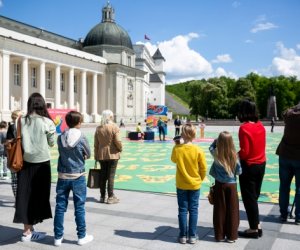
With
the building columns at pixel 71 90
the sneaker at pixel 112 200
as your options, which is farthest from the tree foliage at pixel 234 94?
the sneaker at pixel 112 200

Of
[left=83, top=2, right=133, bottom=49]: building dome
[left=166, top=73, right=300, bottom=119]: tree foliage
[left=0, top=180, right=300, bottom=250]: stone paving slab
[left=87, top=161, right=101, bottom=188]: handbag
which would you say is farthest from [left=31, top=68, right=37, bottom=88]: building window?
[left=87, top=161, right=101, bottom=188]: handbag

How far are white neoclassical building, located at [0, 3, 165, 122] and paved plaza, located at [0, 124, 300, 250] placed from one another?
36141mm

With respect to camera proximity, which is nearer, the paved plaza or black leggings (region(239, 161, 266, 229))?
the paved plaza

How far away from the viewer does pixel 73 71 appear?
5466 cm

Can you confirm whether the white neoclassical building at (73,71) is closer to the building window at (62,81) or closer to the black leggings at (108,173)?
the building window at (62,81)

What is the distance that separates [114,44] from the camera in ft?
219

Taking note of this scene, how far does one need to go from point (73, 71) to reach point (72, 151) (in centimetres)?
5156

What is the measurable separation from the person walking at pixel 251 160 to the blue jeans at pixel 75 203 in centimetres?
238

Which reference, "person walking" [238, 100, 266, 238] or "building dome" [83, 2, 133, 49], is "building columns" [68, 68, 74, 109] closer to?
"building dome" [83, 2, 133, 49]

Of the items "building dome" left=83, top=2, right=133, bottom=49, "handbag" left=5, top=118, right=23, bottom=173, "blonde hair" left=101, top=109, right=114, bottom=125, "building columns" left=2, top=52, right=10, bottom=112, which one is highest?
"building dome" left=83, top=2, right=133, bottom=49

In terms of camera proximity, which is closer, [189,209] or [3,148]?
[189,209]

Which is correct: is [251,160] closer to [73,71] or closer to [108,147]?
[108,147]

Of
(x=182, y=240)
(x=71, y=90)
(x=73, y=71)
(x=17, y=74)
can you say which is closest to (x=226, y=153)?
(x=182, y=240)

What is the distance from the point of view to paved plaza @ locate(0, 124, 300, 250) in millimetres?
4914
